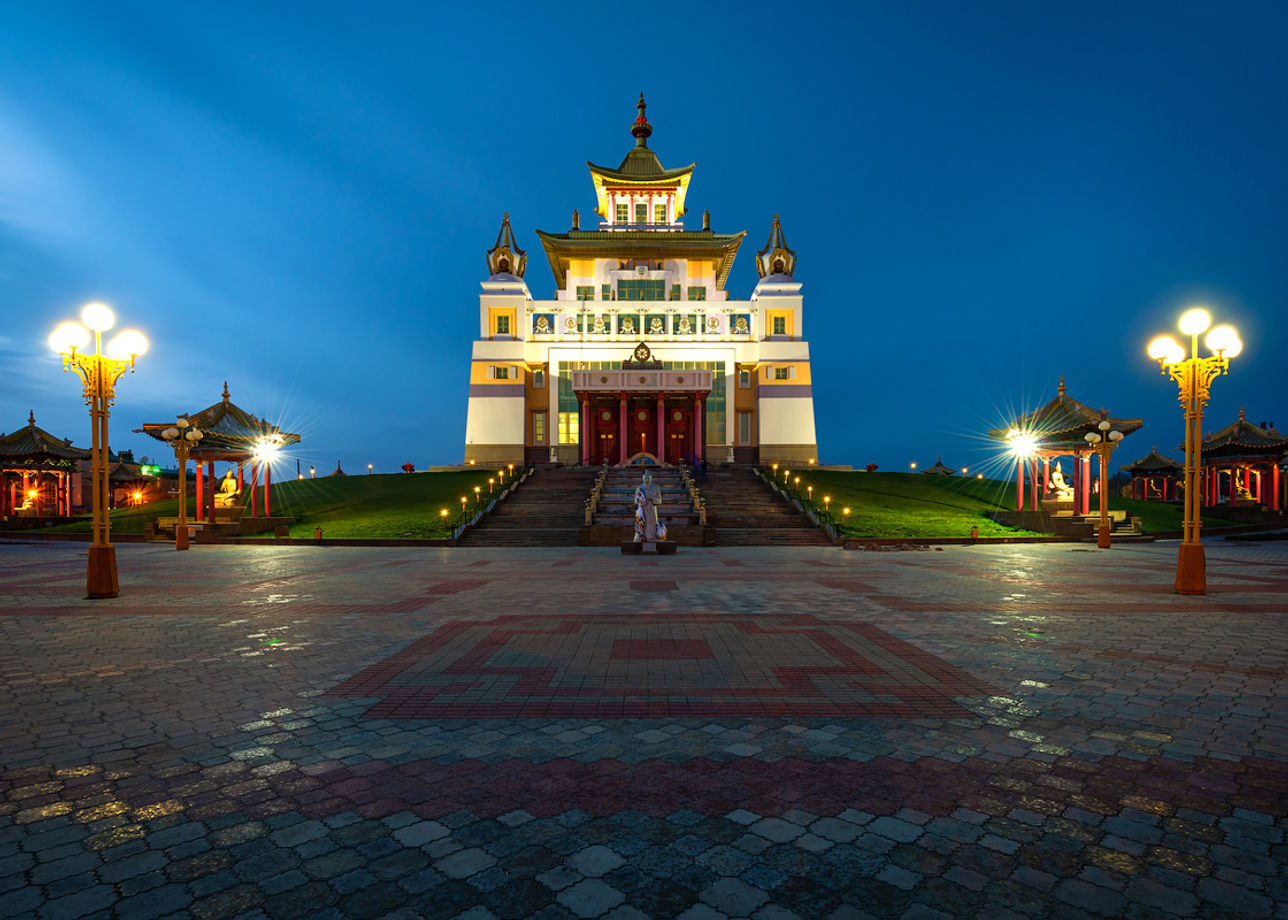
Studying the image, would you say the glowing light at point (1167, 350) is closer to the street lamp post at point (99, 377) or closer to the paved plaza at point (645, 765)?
the paved plaza at point (645, 765)

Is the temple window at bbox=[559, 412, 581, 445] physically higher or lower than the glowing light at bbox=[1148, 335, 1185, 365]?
higher

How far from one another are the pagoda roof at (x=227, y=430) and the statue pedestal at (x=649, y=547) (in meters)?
20.0

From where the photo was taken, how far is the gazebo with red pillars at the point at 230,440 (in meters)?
28.0

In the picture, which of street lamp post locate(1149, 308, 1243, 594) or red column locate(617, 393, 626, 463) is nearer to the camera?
street lamp post locate(1149, 308, 1243, 594)

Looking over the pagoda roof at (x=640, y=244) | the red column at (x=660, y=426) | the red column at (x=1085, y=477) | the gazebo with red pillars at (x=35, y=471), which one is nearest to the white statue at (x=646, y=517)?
the red column at (x=1085, y=477)

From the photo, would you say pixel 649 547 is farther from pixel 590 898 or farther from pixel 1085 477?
pixel 1085 477

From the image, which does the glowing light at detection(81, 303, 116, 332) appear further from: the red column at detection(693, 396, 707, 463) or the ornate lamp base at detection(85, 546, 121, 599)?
the red column at detection(693, 396, 707, 463)

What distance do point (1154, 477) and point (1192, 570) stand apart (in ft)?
180

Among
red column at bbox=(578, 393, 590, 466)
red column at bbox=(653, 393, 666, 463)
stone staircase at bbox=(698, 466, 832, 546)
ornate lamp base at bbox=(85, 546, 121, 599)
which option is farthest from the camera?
red column at bbox=(578, 393, 590, 466)

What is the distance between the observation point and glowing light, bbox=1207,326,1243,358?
11477 mm

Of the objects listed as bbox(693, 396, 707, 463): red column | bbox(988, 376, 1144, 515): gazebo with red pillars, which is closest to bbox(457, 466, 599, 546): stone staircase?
bbox(693, 396, 707, 463): red column

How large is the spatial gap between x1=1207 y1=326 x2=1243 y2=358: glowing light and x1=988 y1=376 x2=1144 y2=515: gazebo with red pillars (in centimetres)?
1682

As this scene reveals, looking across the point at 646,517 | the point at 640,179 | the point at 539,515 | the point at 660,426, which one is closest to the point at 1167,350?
the point at 646,517

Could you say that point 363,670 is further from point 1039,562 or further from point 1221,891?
point 1039,562
